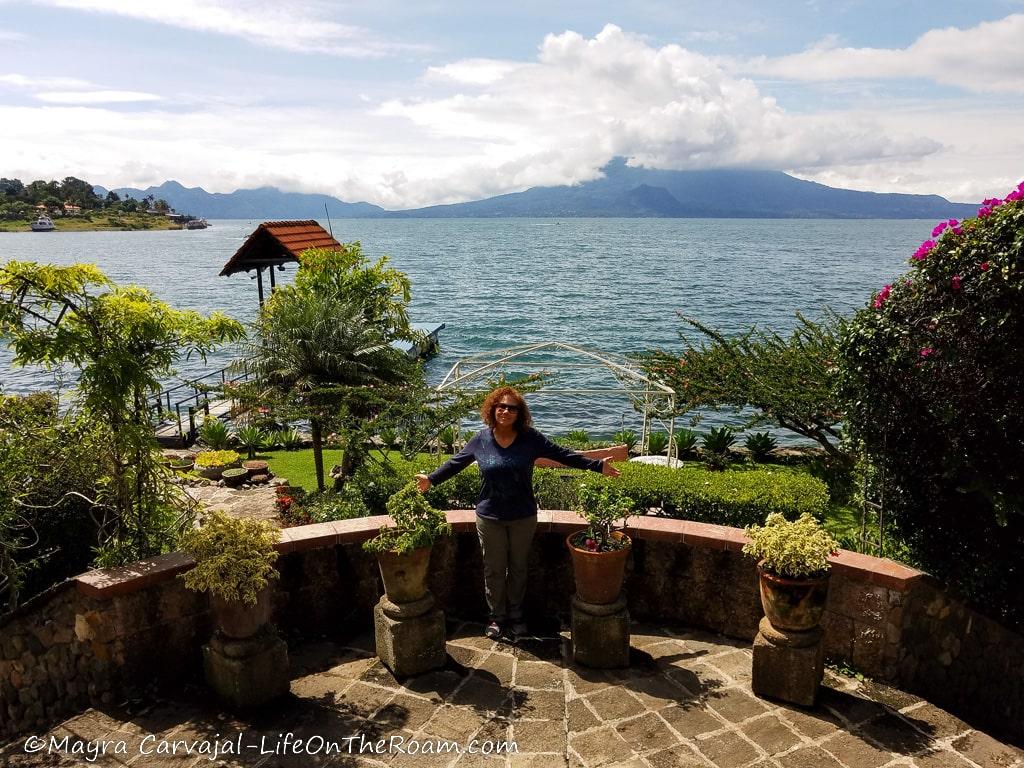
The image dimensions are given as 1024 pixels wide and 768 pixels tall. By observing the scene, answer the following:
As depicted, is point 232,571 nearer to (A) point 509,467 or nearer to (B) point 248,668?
(B) point 248,668

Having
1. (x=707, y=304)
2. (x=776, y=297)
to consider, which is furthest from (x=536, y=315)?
(x=776, y=297)

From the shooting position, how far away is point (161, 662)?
4.75 meters

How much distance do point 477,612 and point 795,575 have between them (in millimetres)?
2550

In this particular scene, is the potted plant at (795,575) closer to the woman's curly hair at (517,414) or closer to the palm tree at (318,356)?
the woman's curly hair at (517,414)

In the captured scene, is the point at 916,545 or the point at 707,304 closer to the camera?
the point at 916,545

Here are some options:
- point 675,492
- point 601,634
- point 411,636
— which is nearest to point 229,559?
Result: point 411,636

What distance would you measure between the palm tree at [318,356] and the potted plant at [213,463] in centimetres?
272

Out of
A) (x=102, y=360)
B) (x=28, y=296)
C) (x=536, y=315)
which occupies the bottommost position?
(x=536, y=315)

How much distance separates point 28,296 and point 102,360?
0.63 metres

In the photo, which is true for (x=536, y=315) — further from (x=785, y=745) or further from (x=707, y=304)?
(x=785, y=745)

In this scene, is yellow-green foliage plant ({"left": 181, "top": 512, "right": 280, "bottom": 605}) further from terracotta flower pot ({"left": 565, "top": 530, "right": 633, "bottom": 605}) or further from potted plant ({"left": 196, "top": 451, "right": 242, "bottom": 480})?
potted plant ({"left": 196, "top": 451, "right": 242, "bottom": 480})

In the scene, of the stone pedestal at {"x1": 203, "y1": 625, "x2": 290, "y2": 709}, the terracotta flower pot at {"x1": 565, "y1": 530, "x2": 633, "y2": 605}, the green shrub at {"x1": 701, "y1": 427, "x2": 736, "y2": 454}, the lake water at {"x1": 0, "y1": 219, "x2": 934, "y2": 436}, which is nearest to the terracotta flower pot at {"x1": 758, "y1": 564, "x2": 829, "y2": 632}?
the terracotta flower pot at {"x1": 565, "y1": 530, "x2": 633, "y2": 605}

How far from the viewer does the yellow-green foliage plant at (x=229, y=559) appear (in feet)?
14.2

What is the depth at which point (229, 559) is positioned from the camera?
4340mm
